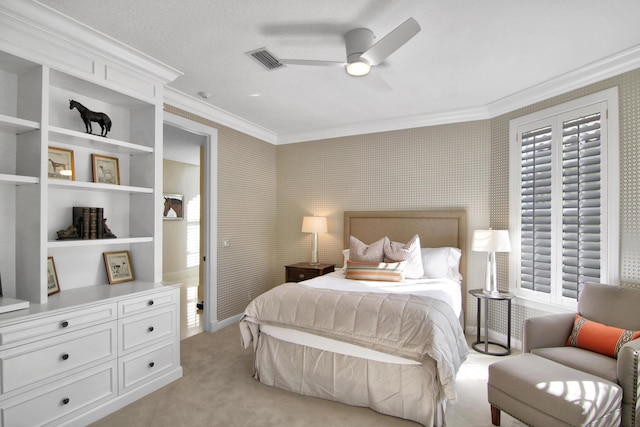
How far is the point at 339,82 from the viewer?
3.27 metres

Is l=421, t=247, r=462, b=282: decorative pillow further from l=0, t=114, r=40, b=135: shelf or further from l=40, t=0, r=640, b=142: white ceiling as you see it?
l=0, t=114, r=40, b=135: shelf

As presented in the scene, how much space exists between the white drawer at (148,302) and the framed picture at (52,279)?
512 millimetres

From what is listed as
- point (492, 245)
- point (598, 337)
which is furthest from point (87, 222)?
point (598, 337)

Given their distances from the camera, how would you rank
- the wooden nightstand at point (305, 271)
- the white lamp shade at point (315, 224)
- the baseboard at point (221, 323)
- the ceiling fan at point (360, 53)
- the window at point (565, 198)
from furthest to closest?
1. the white lamp shade at point (315, 224)
2. the wooden nightstand at point (305, 271)
3. the baseboard at point (221, 323)
4. the window at point (565, 198)
5. the ceiling fan at point (360, 53)

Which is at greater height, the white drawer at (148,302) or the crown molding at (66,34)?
the crown molding at (66,34)

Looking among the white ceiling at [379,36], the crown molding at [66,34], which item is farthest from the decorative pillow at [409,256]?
the crown molding at [66,34]

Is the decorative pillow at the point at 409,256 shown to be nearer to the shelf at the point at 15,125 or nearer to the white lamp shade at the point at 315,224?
the white lamp shade at the point at 315,224

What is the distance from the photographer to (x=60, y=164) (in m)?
2.59

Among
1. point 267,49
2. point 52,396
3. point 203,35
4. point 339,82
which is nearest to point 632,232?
point 339,82

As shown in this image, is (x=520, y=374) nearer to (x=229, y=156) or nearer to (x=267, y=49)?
(x=267, y=49)

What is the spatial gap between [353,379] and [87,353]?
6.22 feet

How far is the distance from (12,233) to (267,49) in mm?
2303

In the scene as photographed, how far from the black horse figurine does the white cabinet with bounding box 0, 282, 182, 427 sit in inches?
51.9

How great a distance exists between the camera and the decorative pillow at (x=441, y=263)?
12.3 ft
